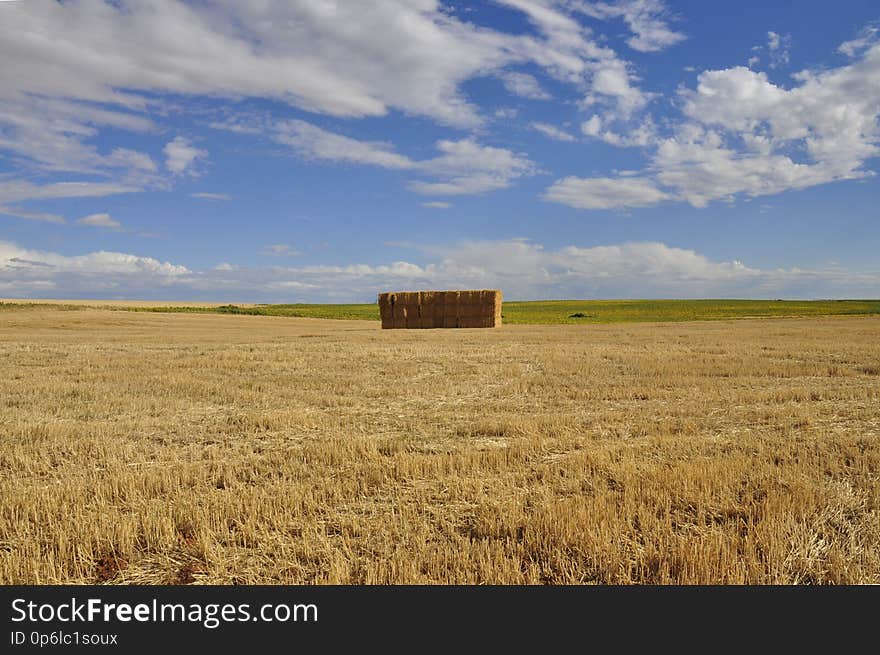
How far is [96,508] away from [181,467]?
5.08 feet

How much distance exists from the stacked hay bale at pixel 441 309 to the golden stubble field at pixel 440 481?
28119 mm

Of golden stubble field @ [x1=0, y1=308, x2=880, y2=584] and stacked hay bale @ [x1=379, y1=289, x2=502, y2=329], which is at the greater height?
stacked hay bale @ [x1=379, y1=289, x2=502, y2=329]

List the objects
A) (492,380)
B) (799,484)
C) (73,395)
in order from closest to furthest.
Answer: (799,484), (73,395), (492,380)

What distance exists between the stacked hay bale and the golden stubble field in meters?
28.1

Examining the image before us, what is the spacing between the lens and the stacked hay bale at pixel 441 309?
43.7m

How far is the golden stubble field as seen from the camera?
478 centimetres

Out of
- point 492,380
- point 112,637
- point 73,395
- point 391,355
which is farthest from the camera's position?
point 391,355

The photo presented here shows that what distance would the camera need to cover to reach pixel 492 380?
16.3 m

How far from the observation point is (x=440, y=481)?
6.93m

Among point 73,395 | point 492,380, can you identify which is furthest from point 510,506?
point 73,395

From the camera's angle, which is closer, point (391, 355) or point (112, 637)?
point (112, 637)

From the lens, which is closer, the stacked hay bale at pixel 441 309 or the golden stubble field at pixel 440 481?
the golden stubble field at pixel 440 481

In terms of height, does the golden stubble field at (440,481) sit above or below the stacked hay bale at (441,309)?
below

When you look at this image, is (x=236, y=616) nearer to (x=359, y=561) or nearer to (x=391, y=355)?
(x=359, y=561)
